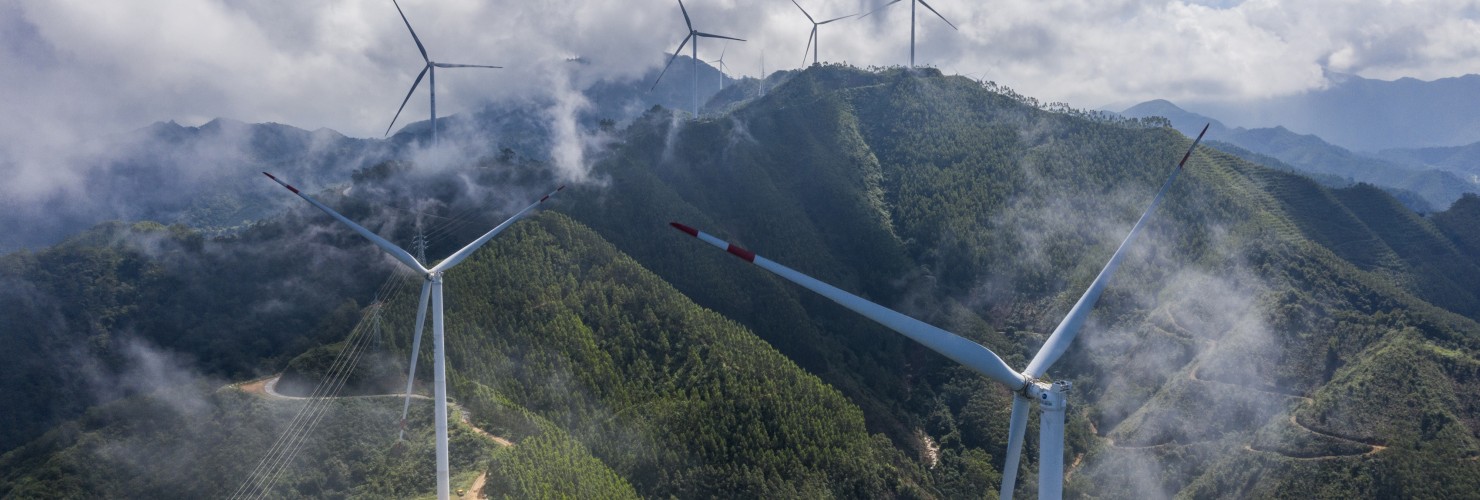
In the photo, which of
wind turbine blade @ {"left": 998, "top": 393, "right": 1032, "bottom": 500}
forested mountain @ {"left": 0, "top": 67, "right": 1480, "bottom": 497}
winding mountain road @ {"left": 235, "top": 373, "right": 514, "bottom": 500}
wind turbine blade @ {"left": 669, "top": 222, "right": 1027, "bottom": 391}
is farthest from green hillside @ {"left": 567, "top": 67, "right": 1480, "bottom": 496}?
wind turbine blade @ {"left": 669, "top": 222, "right": 1027, "bottom": 391}

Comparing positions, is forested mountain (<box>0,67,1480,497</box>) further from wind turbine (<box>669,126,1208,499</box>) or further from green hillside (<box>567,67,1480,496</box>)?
wind turbine (<box>669,126,1208,499</box>)

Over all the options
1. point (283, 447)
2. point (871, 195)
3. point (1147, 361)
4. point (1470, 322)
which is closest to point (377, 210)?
point (283, 447)

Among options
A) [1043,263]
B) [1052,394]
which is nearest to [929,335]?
[1052,394]

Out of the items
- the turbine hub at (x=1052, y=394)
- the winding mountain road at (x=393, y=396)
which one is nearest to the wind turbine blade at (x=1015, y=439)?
the turbine hub at (x=1052, y=394)

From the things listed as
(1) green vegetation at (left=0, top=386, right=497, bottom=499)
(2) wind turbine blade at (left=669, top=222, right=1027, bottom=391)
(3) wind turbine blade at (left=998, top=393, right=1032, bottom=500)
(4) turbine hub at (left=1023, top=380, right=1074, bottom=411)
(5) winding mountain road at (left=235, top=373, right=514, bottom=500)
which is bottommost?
(1) green vegetation at (left=0, top=386, right=497, bottom=499)

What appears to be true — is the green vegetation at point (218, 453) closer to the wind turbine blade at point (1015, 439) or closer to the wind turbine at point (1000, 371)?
the wind turbine at point (1000, 371)

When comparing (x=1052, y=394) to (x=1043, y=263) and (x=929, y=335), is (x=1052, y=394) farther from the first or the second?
(x=1043, y=263)
